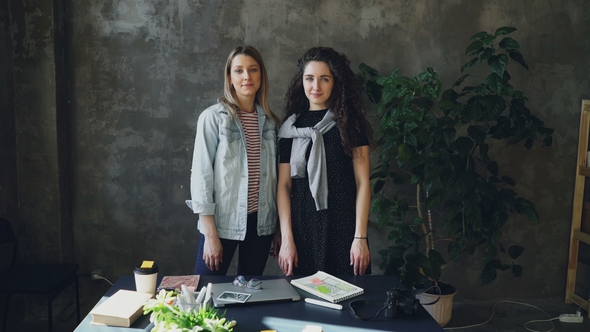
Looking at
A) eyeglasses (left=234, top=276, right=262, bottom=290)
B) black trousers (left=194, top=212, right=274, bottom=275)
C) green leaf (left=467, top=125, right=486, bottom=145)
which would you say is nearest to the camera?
eyeglasses (left=234, top=276, right=262, bottom=290)

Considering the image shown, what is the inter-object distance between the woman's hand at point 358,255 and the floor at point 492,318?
1401 mm

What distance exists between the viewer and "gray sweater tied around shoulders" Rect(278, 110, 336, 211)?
7.06 ft

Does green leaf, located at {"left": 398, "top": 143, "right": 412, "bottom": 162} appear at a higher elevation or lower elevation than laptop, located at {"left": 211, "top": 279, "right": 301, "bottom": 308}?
higher

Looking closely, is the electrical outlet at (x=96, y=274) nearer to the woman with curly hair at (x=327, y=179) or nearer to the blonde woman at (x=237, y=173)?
the blonde woman at (x=237, y=173)

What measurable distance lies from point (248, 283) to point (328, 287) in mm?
299

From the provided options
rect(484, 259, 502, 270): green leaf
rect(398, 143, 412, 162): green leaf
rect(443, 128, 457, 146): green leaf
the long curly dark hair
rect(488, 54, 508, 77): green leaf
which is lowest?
rect(484, 259, 502, 270): green leaf

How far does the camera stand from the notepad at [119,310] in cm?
148

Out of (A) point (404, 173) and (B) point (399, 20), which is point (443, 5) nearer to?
(B) point (399, 20)

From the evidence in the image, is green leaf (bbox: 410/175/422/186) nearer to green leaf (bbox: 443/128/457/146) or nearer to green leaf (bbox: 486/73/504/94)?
green leaf (bbox: 443/128/457/146)

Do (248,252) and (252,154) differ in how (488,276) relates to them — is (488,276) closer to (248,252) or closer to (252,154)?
(248,252)

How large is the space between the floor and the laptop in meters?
1.87

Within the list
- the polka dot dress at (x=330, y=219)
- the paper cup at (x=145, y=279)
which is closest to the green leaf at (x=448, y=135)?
the polka dot dress at (x=330, y=219)

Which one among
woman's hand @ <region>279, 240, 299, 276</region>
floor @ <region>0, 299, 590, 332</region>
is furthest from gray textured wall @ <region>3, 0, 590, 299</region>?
woman's hand @ <region>279, 240, 299, 276</region>

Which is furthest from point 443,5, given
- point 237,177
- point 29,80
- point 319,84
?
point 29,80
